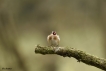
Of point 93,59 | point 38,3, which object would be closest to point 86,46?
point 38,3

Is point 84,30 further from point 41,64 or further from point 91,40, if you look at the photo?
point 41,64

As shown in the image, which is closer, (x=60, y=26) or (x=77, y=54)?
(x=77, y=54)

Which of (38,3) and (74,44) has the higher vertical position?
(38,3)

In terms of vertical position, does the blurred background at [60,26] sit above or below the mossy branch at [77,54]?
above

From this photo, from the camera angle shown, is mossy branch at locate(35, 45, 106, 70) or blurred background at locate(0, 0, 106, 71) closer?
mossy branch at locate(35, 45, 106, 70)

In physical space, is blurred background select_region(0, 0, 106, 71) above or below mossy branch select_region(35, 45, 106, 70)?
above

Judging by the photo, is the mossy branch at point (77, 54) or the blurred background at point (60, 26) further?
the blurred background at point (60, 26)

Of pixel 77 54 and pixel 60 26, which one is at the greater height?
pixel 60 26

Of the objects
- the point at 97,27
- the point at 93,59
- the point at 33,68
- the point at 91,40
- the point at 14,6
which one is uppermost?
the point at 14,6
